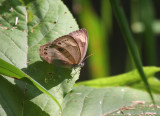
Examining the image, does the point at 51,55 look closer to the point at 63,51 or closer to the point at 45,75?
the point at 63,51

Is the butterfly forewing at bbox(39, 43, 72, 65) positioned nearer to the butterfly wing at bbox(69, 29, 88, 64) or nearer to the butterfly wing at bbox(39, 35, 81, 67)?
the butterfly wing at bbox(39, 35, 81, 67)

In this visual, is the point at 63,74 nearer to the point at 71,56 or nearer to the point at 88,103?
the point at 88,103

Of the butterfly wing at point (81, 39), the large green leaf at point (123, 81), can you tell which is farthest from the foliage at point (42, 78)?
the large green leaf at point (123, 81)

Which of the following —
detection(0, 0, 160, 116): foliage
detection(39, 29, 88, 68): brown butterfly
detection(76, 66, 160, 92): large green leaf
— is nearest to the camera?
detection(0, 0, 160, 116): foliage

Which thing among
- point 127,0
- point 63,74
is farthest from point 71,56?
point 127,0

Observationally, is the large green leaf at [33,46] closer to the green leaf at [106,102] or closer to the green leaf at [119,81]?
the green leaf at [106,102]

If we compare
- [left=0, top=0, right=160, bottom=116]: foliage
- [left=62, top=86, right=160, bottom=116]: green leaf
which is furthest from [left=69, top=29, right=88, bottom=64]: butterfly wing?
[left=62, top=86, right=160, bottom=116]: green leaf

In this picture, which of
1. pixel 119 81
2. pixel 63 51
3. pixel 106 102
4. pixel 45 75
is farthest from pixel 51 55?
pixel 119 81
